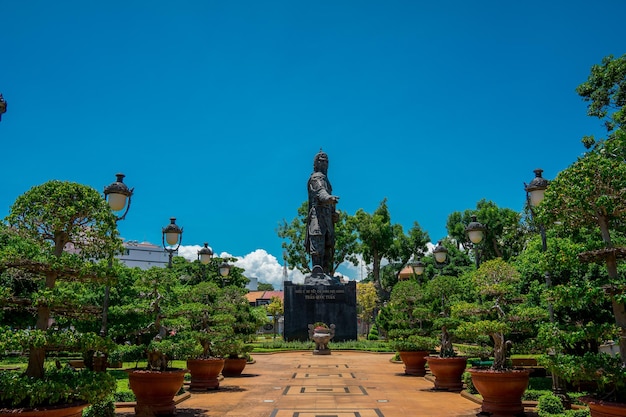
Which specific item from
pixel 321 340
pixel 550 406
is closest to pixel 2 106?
pixel 550 406

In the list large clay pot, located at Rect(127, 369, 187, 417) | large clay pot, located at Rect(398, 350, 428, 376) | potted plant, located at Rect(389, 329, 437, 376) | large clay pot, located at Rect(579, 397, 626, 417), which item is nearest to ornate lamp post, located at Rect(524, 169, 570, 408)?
large clay pot, located at Rect(579, 397, 626, 417)

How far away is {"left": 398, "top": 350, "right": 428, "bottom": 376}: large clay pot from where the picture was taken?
14328mm

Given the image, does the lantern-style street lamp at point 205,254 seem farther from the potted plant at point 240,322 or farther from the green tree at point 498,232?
the green tree at point 498,232

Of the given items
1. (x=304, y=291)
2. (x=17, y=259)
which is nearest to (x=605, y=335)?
(x=17, y=259)

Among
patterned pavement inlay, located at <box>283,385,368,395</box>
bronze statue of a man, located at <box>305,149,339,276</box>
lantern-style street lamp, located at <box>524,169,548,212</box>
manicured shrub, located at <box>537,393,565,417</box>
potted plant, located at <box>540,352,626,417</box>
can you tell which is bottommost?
patterned pavement inlay, located at <box>283,385,368,395</box>

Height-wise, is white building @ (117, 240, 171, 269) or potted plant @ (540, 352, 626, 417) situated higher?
white building @ (117, 240, 171, 269)

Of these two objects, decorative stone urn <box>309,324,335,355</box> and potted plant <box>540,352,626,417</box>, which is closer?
potted plant <box>540,352,626,417</box>

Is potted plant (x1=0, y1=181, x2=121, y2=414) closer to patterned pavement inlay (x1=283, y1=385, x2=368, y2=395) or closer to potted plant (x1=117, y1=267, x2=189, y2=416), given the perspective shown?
potted plant (x1=117, y1=267, x2=189, y2=416)

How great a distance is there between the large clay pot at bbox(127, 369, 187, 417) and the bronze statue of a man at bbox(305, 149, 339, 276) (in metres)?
17.6

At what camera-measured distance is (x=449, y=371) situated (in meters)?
11.4

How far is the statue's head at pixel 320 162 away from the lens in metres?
26.6

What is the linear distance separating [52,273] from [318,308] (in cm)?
1921

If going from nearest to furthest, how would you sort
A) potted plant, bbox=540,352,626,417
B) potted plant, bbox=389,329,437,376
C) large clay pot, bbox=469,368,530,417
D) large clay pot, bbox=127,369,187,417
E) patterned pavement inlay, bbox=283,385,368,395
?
potted plant, bbox=540,352,626,417
large clay pot, bbox=127,369,187,417
large clay pot, bbox=469,368,530,417
patterned pavement inlay, bbox=283,385,368,395
potted plant, bbox=389,329,437,376

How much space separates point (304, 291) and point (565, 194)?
1890cm
